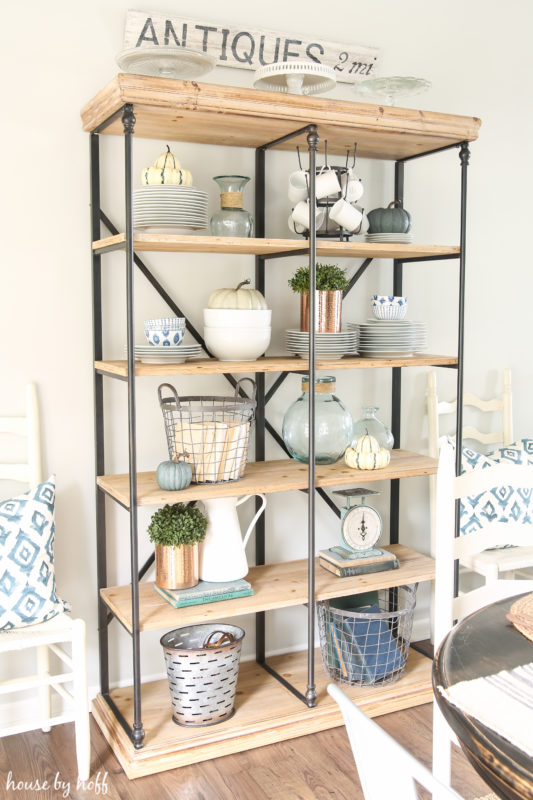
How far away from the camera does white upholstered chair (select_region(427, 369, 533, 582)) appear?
2838 millimetres

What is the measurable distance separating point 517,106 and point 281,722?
8.25ft

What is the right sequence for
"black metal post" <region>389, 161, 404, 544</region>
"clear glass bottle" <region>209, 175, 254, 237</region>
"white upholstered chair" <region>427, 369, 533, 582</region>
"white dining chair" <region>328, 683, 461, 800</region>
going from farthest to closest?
1. "black metal post" <region>389, 161, 404, 544</region>
2. "white upholstered chair" <region>427, 369, 533, 582</region>
3. "clear glass bottle" <region>209, 175, 254, 237</region>
4. "white dining chair" <region>328, 683, 461, 800</region>

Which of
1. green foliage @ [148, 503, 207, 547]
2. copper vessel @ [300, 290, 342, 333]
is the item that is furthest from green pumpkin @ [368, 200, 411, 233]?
green foliage @ [148, 503, 207, 547]

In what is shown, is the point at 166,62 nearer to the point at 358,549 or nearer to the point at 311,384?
the point at 311,384

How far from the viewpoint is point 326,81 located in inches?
99.3

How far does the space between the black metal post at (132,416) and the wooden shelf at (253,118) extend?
86mm

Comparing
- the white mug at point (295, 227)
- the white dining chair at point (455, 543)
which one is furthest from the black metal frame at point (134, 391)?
the white dining chair at point (455, 543)

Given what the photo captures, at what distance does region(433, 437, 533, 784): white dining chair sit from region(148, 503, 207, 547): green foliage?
868mm

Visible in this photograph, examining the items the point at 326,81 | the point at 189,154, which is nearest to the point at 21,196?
the point at 189,154

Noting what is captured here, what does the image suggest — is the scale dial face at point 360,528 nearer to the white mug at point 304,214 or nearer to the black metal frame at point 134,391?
the black metal frame at point 134,391

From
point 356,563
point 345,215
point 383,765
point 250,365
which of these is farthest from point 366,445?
point 383,765

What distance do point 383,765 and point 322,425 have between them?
1.82 m

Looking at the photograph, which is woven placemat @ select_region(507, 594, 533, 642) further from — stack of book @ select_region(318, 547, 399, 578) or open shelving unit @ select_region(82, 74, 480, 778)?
stack of book @ select_region(318, 547, 399, 578)

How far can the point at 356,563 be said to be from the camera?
2.72 meters
